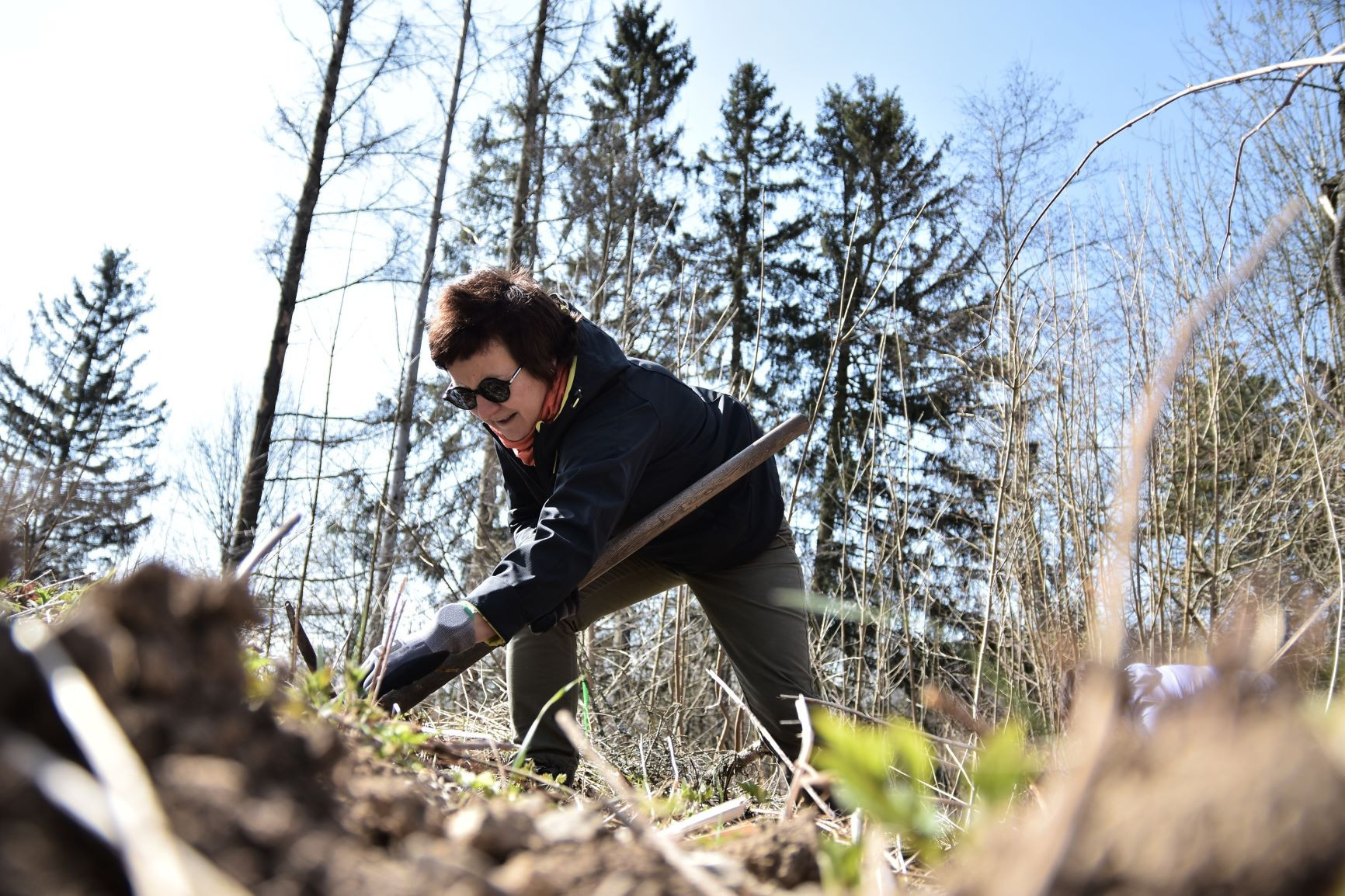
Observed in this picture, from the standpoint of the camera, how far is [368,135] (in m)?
11.0

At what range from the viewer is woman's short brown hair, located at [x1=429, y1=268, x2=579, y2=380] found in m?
2.84

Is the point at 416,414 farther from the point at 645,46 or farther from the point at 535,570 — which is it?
the point at 645,46

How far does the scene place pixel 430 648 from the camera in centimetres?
240

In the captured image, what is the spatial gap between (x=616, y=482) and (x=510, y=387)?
54 centimetres

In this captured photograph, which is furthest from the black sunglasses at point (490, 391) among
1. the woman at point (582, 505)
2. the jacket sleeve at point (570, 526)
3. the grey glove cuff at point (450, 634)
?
the grey glove cuff at point (450, 634)

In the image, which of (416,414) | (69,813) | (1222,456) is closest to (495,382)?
(69,813)

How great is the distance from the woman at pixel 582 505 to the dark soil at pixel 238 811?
1.67 meters

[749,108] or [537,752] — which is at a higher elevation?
[749,108]

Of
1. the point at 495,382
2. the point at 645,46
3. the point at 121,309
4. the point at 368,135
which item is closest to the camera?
the point at 495,382

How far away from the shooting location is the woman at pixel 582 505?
2.41 meters

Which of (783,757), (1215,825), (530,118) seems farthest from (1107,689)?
(530,118)

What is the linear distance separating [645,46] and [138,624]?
772 inches

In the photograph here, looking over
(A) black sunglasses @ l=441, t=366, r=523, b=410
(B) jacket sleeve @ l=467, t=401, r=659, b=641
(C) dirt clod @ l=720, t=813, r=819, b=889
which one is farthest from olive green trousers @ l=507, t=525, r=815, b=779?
(C) dirt clod @ l=720, t=813, r=819, b=889

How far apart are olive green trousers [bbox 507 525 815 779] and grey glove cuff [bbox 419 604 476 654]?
705mm
